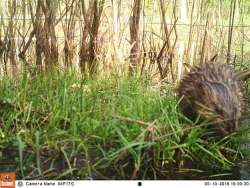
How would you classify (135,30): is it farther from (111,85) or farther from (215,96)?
(215,96)

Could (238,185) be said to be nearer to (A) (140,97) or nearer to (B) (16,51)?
(A) (140,97)

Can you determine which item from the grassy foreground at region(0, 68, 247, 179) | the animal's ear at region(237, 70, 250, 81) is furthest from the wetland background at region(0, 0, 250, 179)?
the animal's ear at region(237, 70, 250, 81)

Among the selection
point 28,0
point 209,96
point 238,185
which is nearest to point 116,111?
point 209,96

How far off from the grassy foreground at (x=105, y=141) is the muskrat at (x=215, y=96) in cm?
3

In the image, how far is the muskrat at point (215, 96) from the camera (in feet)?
4.26

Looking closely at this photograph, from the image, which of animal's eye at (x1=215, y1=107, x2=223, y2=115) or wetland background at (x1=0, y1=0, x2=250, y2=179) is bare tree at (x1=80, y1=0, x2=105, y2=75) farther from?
animal's eye at (x1=215, y1=107, x2=223, y2=115)

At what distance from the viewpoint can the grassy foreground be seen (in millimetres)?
1255

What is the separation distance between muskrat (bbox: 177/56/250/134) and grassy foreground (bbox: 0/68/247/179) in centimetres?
3

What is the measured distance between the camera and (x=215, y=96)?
133 centimetres

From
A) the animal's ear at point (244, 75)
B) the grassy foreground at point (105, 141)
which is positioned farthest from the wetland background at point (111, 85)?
the animal's ear at point (244, 75)

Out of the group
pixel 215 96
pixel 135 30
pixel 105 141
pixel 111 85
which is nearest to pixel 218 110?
pixel 215 96

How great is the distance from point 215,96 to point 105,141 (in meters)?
0.29

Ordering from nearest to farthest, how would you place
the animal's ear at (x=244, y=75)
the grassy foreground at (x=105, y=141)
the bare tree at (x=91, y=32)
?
1. the grassy foreground at (x=105, y=141)
2. the animal's ear at (x=244, y=75)
3. the bare tree at (x=91, y=32)

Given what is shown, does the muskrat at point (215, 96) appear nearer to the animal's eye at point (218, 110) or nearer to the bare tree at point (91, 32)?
the animal's eye at point (218, 110)
